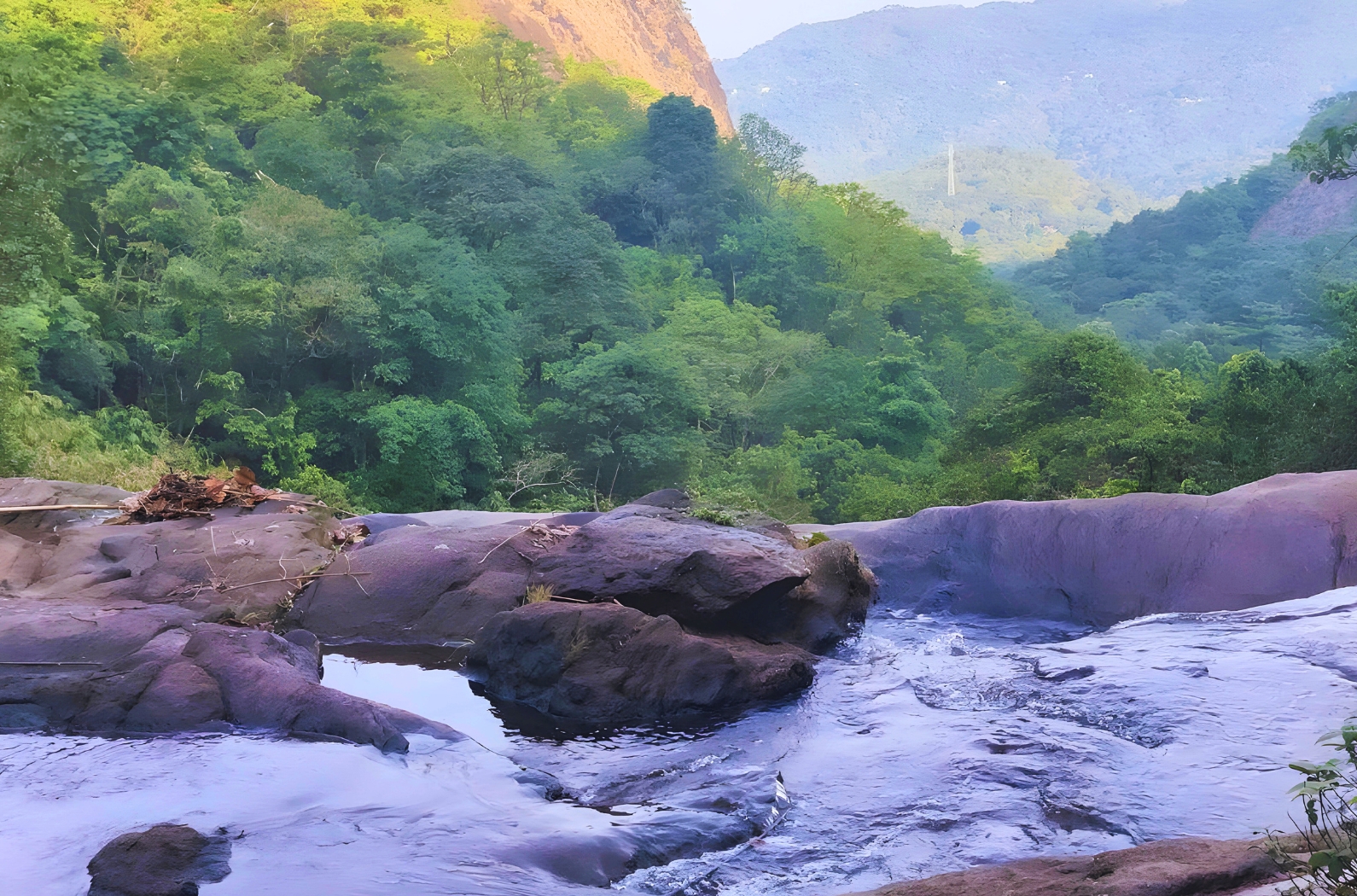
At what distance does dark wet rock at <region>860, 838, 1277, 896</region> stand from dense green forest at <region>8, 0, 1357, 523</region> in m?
9.82

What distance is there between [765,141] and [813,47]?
10076cm

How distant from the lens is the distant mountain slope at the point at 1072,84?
412 feet

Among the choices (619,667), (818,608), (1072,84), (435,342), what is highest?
(1072,84)

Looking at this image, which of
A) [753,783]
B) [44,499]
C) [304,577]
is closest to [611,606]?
[753,783]

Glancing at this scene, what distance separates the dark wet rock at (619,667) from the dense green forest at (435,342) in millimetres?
5745

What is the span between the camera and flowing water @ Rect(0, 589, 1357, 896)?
5.45 metres

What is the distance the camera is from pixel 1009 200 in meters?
103

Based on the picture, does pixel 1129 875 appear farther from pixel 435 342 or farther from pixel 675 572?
pixel 435 342

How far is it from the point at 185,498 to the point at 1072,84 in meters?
152

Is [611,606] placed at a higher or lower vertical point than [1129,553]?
higher

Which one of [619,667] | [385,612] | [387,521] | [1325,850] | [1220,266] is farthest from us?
[1220,266]

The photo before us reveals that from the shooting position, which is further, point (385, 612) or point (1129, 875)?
point (385, 612)

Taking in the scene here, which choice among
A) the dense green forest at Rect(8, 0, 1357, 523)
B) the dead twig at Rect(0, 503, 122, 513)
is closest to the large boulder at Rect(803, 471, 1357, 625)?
the dense green forest at Rect(8, 0, 1357, 523)

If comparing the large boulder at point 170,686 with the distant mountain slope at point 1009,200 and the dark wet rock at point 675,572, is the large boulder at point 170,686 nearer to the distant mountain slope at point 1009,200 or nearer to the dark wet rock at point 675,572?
the dark wet rock at point 675,572
